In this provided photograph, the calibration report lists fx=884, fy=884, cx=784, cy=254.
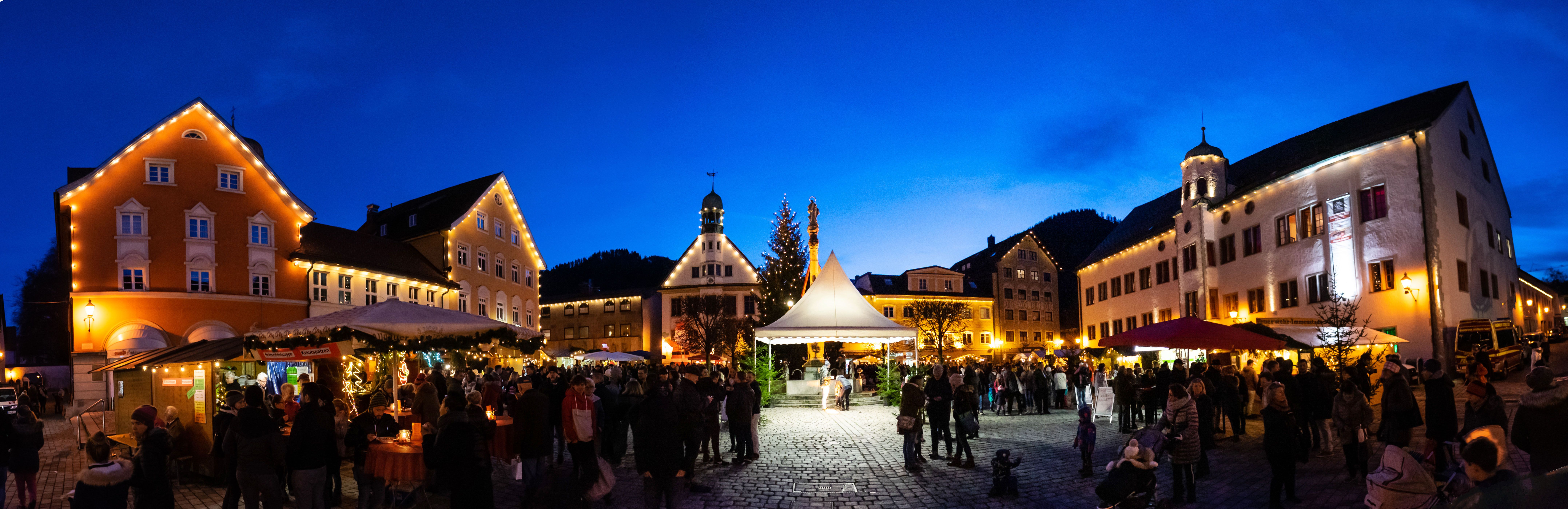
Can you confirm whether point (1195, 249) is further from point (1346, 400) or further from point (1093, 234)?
point (1093, 234)

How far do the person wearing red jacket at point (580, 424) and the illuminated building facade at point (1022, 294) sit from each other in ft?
186

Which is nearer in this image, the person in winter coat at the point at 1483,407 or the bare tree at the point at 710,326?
the person in winter coat at the point at 1483,407

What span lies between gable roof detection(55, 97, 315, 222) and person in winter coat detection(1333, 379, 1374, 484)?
33.5m

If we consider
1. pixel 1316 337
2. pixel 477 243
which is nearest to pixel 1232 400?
pixel 1316 337

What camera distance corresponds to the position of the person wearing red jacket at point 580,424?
403 inches

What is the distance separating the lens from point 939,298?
64.2m

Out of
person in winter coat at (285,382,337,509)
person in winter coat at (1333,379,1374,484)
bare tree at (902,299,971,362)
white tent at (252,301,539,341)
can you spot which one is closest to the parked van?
person in winter coat at (1333,379,1374,484)

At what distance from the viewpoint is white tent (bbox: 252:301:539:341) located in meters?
12.6

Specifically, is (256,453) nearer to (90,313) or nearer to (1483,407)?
(1483,407)

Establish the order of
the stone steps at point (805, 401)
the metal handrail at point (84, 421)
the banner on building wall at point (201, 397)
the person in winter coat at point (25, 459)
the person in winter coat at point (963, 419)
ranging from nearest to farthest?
the person in winter coat at point (25, 459), the person in winter coat at point (963, 419), the banner on building wall at point (201, 397), the metal handrail at point (84, 421), the stone steps at point (805, 401)

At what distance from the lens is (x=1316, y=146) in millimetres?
33781

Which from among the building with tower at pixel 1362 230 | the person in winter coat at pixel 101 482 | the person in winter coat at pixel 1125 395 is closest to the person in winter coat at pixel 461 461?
the person in winter coat at pixel 101 482

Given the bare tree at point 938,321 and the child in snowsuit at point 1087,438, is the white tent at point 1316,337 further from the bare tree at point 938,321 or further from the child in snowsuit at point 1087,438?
the bare tree at point 938,321

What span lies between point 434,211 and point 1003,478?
40.6 metres
